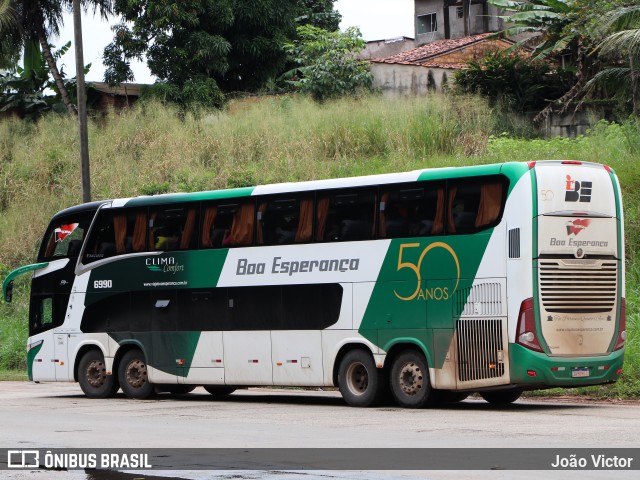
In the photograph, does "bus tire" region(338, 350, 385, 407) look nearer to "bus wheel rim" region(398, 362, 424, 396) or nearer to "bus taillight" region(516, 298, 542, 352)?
"bus wheel rim" region(398, 362, 424, 396)

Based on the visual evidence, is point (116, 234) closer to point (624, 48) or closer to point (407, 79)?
point (624, 48)

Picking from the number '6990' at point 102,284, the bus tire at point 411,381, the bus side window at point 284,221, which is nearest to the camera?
the bus tire at point 411,381

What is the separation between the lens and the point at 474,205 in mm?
17078

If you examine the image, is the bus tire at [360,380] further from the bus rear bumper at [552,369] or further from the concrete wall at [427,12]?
the concrete wall at [427,12]

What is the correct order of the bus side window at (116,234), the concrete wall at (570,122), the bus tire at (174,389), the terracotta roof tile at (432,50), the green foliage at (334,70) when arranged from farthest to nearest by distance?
the terracotta roof tile at (432,50)
the green foliage at (334,70)
the concrete wall at (570,122)
the bus tire at (174,389)
the bus side window at (116,234)

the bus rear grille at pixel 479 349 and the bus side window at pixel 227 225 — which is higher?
the bus side window at pixel 227 225

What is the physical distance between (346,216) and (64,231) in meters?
7.07

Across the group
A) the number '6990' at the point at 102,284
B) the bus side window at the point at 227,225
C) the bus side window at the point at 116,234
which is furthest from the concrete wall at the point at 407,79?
the bus side window at the point at 227,225

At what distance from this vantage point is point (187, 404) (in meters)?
20.3

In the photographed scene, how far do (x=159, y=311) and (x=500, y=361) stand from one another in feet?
24.3

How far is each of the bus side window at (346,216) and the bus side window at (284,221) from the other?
25 centimetres

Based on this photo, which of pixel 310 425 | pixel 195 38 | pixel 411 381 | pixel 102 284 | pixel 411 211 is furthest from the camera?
pixel 195 38

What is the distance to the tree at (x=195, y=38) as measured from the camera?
140 feet

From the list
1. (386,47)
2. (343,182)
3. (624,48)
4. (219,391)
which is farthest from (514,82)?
(386,47)
